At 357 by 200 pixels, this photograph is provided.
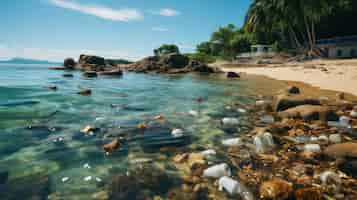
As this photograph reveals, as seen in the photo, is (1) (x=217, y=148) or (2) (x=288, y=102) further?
(2) (x=288, y=102)


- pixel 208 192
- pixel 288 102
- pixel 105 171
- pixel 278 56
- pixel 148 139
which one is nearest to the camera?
pixel 208 192

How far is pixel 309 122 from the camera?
197 inches

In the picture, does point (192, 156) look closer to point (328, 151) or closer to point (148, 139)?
point (148, 139)

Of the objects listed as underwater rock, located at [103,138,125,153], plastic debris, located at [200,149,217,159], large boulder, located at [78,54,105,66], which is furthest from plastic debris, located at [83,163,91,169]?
large boulder, located at [78,54,105,66]

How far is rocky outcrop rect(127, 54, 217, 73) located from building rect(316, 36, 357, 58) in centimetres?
2278

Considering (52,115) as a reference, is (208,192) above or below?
below

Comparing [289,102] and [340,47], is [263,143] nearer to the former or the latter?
[289,102]

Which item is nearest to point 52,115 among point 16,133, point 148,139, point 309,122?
point 16,133

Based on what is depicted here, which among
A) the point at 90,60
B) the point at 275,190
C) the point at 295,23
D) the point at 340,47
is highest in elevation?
the point at 295,23

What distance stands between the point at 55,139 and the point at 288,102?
21.4ft

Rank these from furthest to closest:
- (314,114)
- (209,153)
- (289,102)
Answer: (289,102)
(314,114)
(209,153)

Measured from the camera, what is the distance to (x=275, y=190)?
2207 millimetres

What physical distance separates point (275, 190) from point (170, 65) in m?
31.1

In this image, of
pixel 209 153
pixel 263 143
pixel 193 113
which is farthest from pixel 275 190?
pixel 193 113
